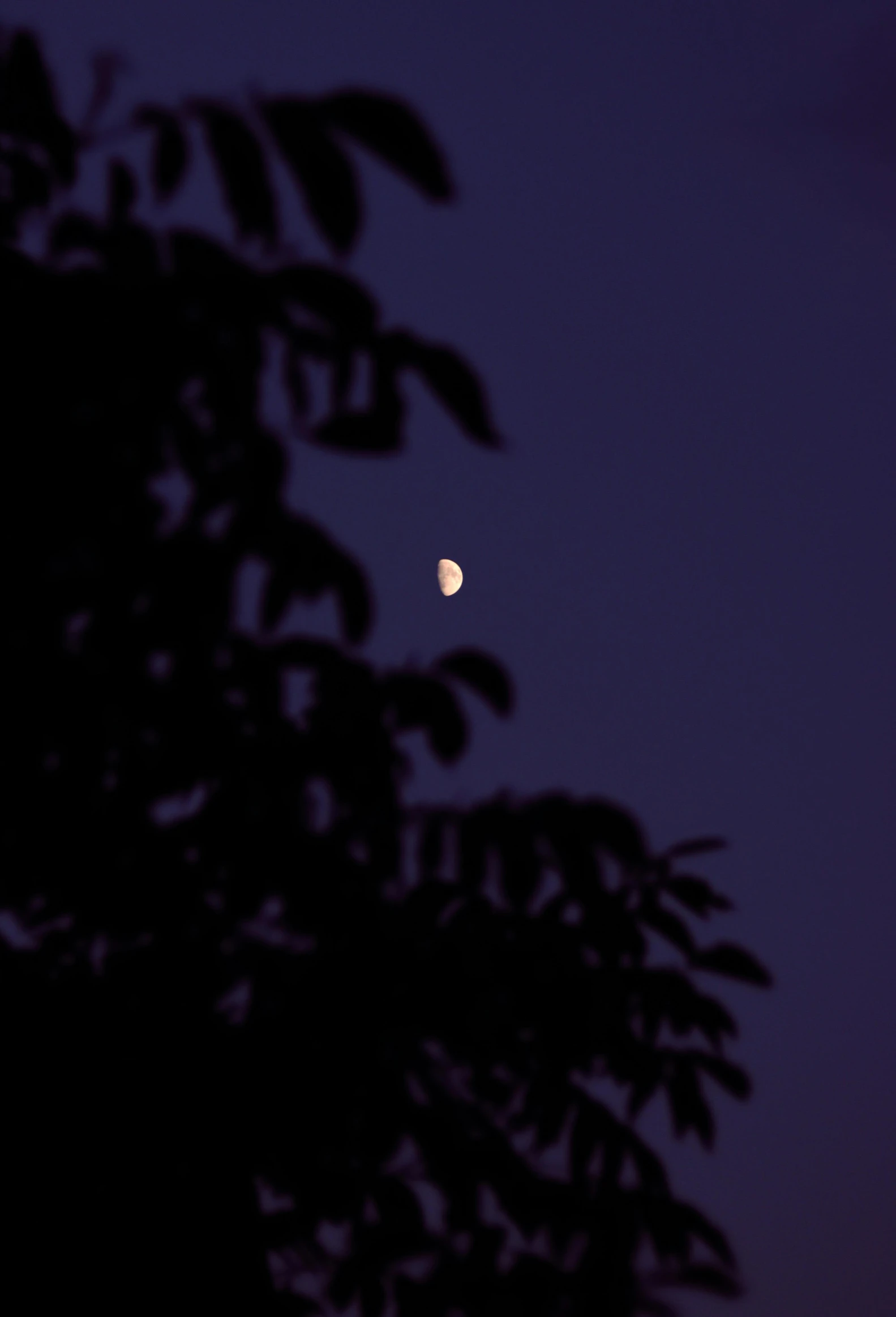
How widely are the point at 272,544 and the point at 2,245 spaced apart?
99cm

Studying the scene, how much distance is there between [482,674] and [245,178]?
2.62ft


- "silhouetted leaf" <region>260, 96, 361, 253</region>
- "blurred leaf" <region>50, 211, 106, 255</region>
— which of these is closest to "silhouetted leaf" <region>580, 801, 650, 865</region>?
"silhouetted leaf" <region>260, 96, 361, 253</region>

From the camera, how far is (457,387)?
1794 mm

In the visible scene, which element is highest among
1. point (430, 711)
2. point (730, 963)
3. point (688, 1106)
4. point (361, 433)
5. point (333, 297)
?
point (333, 297)

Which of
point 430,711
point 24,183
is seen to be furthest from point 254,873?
point 24,183

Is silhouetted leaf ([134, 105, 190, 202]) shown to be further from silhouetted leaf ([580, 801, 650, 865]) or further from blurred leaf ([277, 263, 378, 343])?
silhouetted leaf ([580, 801, 650, 865])

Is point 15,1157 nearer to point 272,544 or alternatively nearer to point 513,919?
point 513,919

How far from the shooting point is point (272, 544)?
189 centimetres

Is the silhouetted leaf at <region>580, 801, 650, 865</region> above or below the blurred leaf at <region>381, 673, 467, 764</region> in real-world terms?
below

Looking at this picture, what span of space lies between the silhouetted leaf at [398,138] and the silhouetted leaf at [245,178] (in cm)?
14

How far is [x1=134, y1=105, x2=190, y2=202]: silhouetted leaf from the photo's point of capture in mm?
2029

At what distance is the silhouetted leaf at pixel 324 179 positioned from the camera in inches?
66.8

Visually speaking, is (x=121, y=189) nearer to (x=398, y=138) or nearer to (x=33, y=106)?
(x=33, y=106)

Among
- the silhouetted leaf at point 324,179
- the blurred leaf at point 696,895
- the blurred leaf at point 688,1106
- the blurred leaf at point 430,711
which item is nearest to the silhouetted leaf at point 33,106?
the silhouetted leaf at point 324,179
